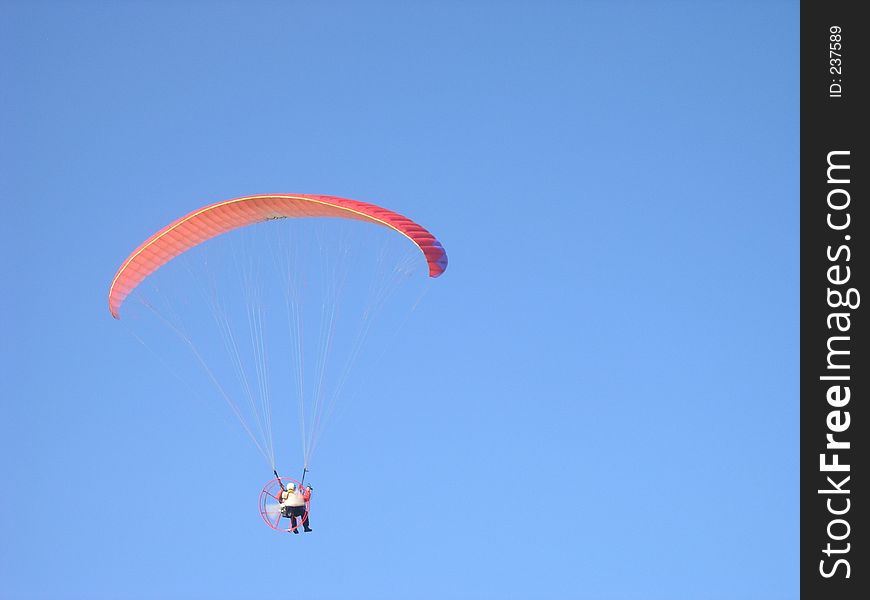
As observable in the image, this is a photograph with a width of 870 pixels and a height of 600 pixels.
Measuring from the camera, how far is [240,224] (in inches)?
1139
